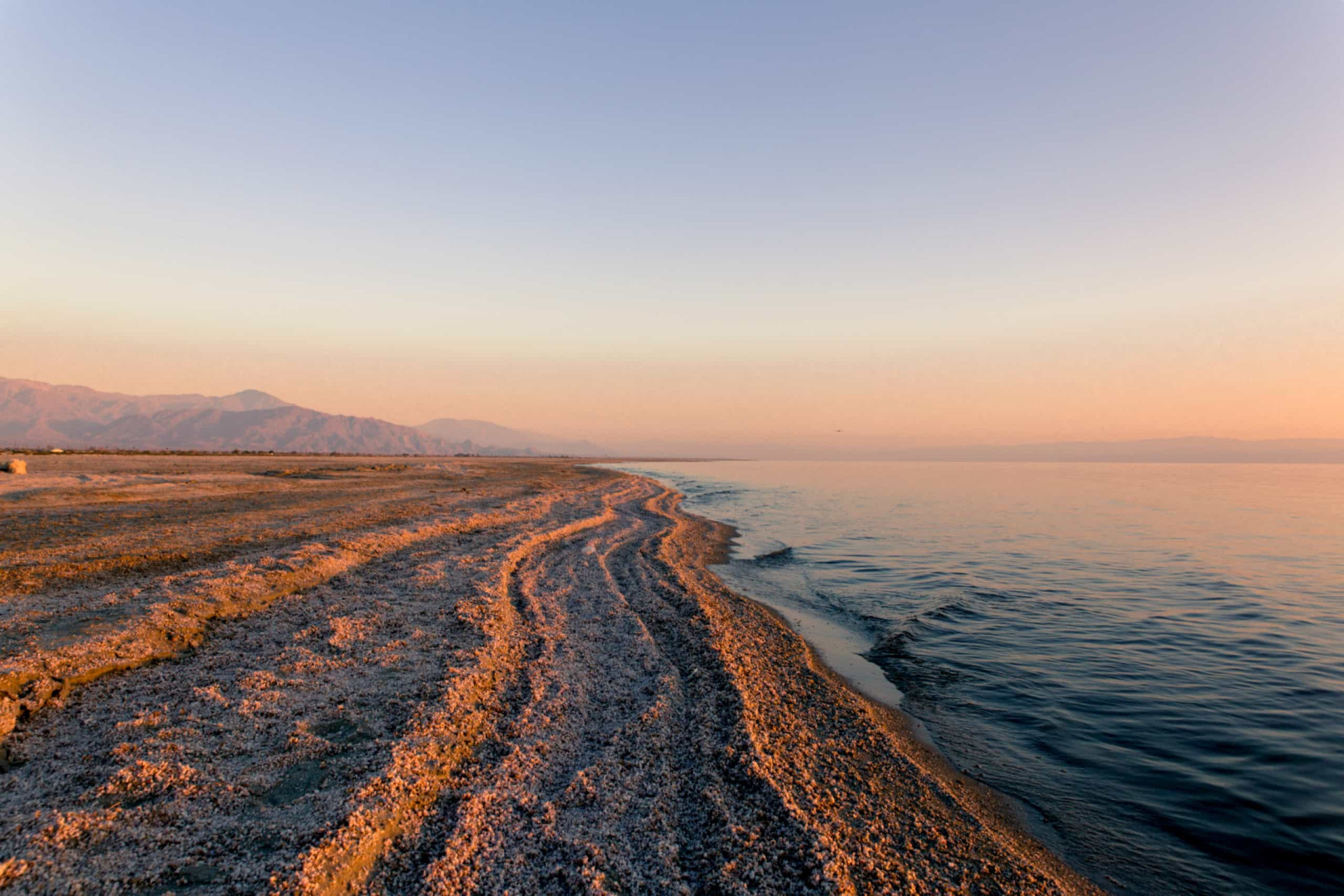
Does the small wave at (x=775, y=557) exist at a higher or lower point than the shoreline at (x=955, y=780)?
lower

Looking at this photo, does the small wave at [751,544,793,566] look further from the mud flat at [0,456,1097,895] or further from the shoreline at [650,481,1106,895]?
the shoreline at [650,481,1106,895]

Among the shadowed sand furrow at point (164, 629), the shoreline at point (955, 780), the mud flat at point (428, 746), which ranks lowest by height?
the shoreline at point (955, 780)

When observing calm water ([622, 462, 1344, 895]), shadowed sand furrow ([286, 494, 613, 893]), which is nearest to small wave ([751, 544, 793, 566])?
calm water ([622, 462, 1344, 895])

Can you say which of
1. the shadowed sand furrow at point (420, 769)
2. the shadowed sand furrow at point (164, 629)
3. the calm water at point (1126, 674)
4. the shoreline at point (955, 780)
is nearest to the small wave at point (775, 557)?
the calm water at point (1126, 674)

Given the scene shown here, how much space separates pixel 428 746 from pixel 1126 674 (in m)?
15.2

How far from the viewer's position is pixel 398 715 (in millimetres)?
7871

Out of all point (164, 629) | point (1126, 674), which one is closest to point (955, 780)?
point (1126, 674)

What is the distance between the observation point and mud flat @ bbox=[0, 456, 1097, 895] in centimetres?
519

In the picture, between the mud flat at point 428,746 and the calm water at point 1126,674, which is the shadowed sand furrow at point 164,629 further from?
the calm water at point 1126,674

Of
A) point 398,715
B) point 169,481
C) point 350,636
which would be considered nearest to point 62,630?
point 350,636

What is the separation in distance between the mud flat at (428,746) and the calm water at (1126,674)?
5.82ft

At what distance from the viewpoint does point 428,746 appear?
7.06 metres

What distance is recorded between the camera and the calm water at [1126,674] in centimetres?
733

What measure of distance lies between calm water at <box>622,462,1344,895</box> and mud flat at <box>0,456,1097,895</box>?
1775 mm
